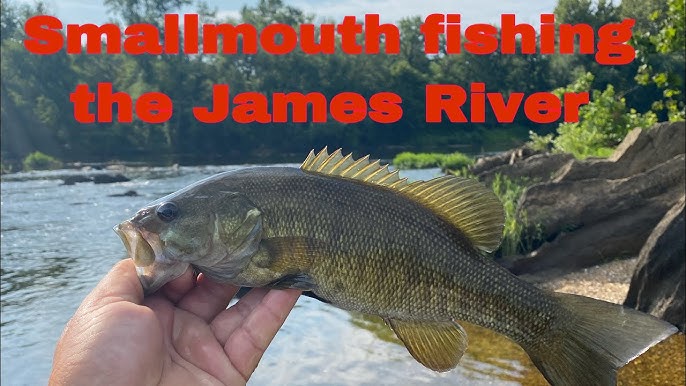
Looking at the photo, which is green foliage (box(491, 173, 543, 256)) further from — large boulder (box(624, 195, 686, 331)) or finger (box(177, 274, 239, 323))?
finger (box(177, 274, 239, 323))

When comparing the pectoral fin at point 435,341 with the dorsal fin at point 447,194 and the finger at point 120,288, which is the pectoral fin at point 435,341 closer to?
the dorsal fin at point 447,194

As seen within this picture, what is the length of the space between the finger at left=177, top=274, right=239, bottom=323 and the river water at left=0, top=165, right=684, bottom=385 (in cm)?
462

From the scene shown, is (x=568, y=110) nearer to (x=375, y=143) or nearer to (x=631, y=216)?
(x=631, y=216)

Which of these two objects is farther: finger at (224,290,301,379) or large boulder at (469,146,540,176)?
large boulder at (469,146,540,176)

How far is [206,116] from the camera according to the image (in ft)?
230

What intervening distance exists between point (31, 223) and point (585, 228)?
18.5 metres

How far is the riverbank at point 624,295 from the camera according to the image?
7.20m

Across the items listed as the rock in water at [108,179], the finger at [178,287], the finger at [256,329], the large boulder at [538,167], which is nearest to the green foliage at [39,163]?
the rock in water at [108,179]

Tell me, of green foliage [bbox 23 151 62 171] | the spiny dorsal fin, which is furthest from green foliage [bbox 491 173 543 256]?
green foliage [bbox 23 151 62 171]

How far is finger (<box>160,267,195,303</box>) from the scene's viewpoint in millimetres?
3381

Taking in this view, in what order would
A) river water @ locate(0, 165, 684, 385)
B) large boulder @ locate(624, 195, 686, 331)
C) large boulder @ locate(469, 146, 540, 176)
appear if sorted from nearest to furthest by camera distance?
river water @ locate(0, 165, 684, 385)
large boulder @ locate(624, 195, 686, 331)
large boulder @ locate(469, 146, 540, 176)

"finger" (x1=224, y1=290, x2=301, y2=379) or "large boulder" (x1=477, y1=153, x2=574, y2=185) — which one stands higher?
"large boulder" (x1=477, y1=153, x2=574, y2=185)

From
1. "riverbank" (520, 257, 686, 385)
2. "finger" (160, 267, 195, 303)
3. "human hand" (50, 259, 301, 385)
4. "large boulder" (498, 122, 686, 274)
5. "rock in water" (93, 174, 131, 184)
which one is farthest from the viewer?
"rock in water" (93, 174, 131, 184)

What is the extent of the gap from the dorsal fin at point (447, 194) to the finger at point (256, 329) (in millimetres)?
688
